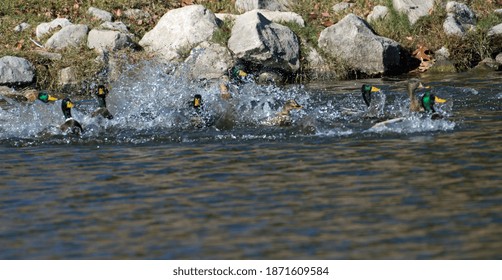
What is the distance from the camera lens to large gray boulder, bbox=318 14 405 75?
19.7 meters

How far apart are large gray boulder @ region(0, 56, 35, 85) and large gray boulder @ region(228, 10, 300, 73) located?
440cm

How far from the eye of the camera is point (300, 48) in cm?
1994

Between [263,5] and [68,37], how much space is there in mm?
4914

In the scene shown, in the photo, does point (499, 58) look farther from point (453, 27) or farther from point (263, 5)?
point (263, 5)

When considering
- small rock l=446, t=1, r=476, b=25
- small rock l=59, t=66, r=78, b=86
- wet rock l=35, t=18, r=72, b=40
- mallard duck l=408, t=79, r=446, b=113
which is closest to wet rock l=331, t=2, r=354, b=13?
small rock l=446, t=1, r=476, b=25

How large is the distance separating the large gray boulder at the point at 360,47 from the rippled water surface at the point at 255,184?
410 cm

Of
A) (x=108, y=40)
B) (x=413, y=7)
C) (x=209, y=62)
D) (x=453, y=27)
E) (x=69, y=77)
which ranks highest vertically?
(x=413, y=7)

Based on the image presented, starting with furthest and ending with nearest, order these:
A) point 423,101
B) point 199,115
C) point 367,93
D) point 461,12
A: point 461,12, point 367,93, point 199,115, point 423,101

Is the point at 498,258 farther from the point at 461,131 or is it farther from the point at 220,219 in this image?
the point at 461,131

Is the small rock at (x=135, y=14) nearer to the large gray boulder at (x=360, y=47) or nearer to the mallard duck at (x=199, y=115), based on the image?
the large gray boulder at (x=360, y=47)

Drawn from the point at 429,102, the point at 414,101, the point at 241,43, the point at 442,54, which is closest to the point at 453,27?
the point at 442,54

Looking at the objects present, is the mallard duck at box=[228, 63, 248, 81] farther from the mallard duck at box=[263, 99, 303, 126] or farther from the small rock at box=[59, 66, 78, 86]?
the mallard duck at box=[263, 99, 303, 126]

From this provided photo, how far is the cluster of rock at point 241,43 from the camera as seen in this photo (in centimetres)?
1922

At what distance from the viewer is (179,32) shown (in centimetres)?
2019
